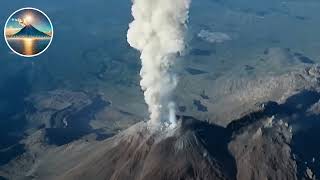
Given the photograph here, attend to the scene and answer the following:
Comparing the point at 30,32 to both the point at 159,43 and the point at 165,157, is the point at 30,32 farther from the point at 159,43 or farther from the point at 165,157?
the point at 165,157

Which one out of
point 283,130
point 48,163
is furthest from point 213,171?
point 48,163

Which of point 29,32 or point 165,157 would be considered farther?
point 29,32

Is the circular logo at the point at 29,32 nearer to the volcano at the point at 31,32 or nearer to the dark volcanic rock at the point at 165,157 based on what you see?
the volcano at the point at 31,32

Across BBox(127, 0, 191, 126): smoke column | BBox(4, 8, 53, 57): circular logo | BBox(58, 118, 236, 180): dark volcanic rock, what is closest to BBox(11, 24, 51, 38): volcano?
BBox(4, 8, 53, 57): circular logo

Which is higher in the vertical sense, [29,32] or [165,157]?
[29,32]

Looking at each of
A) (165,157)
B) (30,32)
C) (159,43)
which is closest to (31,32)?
(30,32)

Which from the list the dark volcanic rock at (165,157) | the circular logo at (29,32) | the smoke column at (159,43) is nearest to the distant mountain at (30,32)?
the circular logo at (29,32)

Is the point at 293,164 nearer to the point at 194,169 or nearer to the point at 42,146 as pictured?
the point at 194,169
